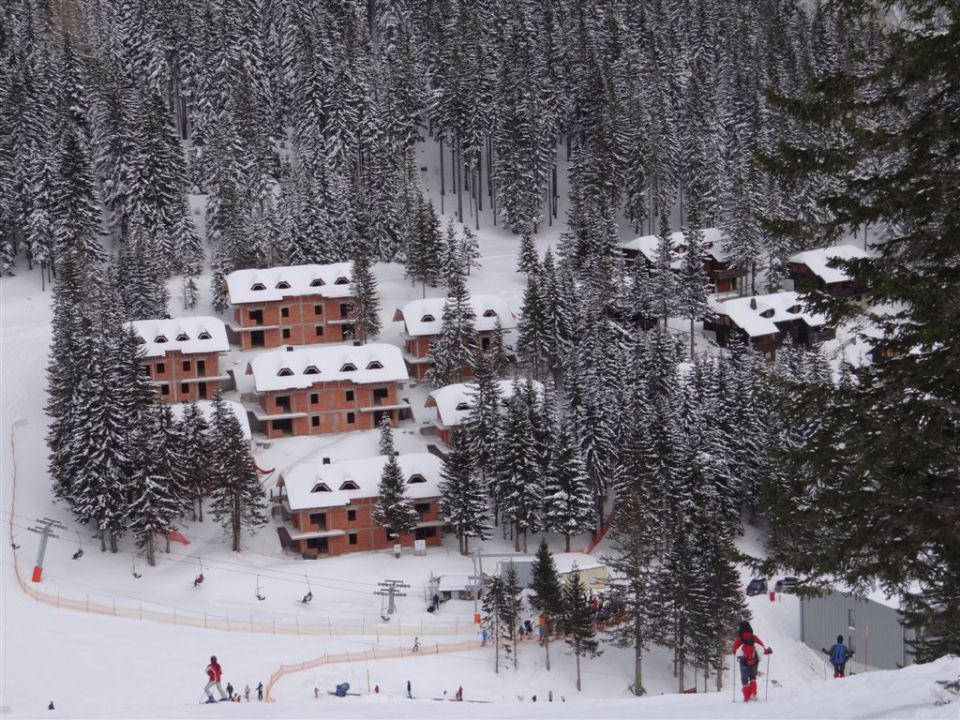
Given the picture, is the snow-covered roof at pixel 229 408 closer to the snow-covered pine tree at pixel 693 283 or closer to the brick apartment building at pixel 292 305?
the brick apartment building at pixel 292 305

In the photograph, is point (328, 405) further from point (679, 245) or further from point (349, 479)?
point (679, 245)

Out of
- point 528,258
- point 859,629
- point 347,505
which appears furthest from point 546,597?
point 528,258

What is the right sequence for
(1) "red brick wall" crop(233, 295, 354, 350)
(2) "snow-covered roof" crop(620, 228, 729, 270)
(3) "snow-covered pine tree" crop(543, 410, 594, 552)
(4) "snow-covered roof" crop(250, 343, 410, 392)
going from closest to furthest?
(3) "snow-covered pine tree" crop(543, 410, 594, 552) < (4) "snow-covered roof" crop(250, 343, 410, 392) < (1) "red brick wall" crop(233, 295, 354, 350) < (2) "snow-covered roof" crop(620, 228, 729, 270)

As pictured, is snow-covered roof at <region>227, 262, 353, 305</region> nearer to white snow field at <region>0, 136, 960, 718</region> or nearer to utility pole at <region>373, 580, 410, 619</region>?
white snow field at <region>0, 136, 960, 718</region>

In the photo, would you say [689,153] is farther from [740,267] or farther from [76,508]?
[76,508]

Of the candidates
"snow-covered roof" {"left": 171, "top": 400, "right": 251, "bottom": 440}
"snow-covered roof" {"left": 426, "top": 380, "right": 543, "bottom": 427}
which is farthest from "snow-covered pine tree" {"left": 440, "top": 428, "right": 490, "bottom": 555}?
"snow-covered roof" {"left": 171, "top": 400, "right": 251, "bottom": 440}

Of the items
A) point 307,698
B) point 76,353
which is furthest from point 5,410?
point 307,698

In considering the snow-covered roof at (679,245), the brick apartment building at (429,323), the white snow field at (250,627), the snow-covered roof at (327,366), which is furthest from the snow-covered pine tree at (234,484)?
the snow-covered roof at (679,245)
